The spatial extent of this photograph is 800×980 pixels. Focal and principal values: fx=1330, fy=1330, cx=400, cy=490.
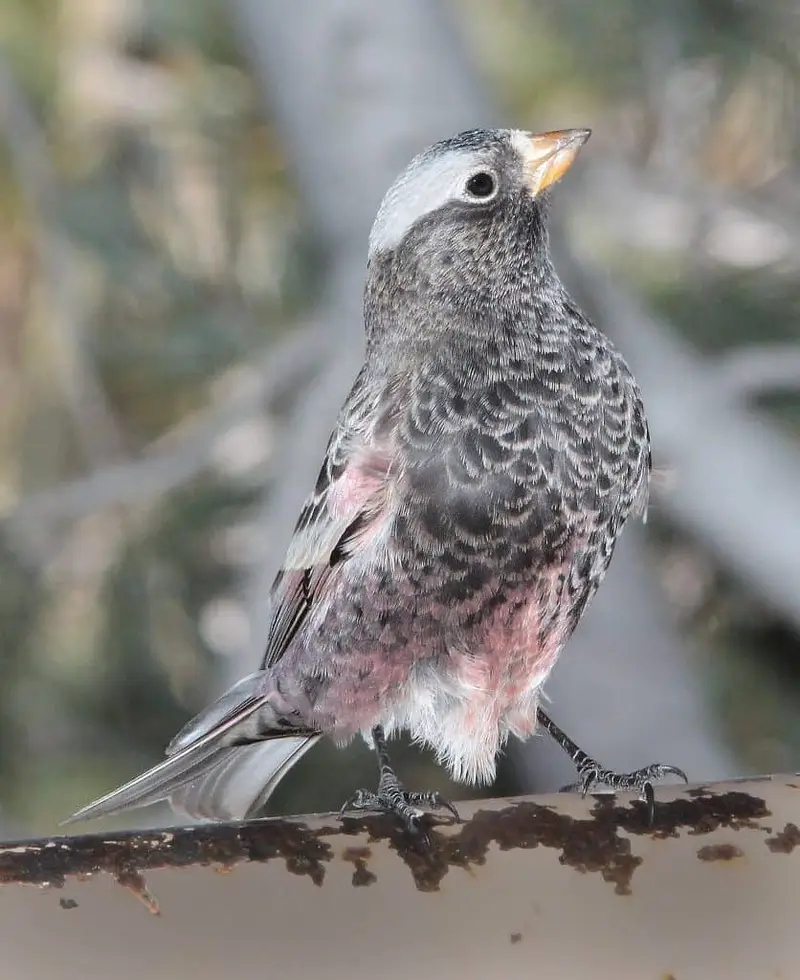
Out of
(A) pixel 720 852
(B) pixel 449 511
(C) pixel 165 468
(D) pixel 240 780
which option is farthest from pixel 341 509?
(C) pixel 165 468

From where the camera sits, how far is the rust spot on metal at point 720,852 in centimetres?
122

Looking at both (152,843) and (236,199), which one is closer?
(152,843)

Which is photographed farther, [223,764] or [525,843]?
[223,764]

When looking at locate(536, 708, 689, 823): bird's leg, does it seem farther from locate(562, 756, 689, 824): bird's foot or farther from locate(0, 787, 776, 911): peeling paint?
locate(0, 787, 776, 911): peeling paint

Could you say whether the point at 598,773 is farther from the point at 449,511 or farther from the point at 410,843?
the point at 410,843

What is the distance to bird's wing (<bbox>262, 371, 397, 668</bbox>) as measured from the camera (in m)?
1.76

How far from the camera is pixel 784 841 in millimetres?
1226

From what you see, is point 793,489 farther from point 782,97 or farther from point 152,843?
point 152,843

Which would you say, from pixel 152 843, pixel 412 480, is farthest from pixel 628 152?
pixel 152 843

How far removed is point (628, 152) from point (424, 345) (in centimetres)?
264

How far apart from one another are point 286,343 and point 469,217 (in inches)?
55.5

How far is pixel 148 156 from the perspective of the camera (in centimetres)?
374

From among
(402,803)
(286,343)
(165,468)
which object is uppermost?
(286,343)

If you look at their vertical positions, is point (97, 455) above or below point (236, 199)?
below
